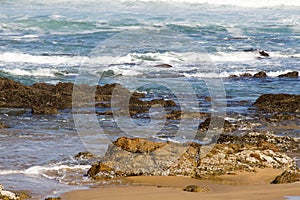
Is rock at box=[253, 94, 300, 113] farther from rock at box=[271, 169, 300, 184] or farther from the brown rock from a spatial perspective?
rock at box=[271, 169, 300, 184]

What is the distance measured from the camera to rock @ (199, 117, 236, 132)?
10266mm

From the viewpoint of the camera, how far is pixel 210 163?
7191mm

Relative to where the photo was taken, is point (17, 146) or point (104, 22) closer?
point (17, 146)

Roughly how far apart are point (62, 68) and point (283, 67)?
24.2 feet

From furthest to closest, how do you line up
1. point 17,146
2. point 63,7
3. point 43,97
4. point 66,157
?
point 63,7 < point 43,97 < point 17,146 < point 66,157

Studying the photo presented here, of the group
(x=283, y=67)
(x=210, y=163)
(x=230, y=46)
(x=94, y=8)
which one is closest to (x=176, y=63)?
(x=283, y=67)

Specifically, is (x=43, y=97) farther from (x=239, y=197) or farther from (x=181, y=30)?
(x=181, y=30)

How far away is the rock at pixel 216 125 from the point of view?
10.3 m

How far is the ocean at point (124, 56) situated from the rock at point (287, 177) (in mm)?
2110

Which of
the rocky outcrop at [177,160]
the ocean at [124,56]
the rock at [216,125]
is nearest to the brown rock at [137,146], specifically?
the rocky outcrop at [177,160]

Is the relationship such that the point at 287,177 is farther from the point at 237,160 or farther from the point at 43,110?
the point at 43,110

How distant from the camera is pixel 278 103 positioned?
40.5 feet

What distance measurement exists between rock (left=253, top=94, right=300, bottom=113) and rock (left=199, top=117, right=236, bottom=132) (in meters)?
1.69

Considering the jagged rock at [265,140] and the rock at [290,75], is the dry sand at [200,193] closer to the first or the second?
the jagged rock at [265,140]
